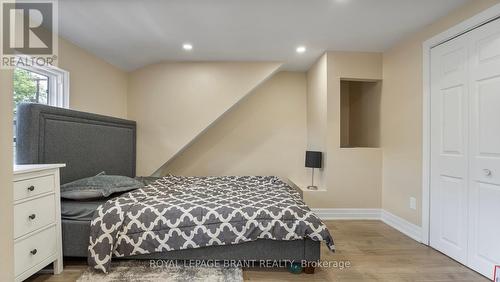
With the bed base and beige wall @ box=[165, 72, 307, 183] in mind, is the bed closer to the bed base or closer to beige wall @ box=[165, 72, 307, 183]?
the bed base

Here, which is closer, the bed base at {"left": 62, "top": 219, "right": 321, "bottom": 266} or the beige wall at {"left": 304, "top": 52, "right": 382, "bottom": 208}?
the bed base at {"left": 62, "top": 219, "right": 321, "bottom": 266}

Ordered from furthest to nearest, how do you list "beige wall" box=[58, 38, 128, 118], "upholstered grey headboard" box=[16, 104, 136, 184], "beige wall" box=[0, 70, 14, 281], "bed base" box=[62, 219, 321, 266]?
"beige wall" box=[58, 38, 128, 118] < "upholstered grey headboard" box=[16, 104, 136, 184] < "bed base" box=[62, 219, 321, 266] < "beige wall" box=[0, 70, 14, 281]

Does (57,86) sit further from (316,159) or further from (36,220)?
(316,159)

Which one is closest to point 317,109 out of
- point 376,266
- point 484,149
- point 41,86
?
Answer: point 484,149

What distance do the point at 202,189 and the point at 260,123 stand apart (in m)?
1.92

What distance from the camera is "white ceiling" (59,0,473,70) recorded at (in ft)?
7.13

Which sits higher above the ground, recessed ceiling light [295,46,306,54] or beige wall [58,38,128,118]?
recessed ceiling light [295,46,306,54]

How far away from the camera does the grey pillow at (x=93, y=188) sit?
217cm

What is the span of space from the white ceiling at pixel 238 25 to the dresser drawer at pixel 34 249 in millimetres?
1955

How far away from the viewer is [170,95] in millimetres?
3744

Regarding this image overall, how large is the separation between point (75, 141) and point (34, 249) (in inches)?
47.9

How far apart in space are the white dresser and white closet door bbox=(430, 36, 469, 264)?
3557 mm

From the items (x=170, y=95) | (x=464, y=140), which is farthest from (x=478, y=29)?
(x=170, y=95)

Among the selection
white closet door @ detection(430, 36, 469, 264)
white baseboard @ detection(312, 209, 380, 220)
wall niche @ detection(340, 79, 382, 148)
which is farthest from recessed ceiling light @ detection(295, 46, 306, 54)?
white baseboard @ detection(312, 209, 380, 220)
